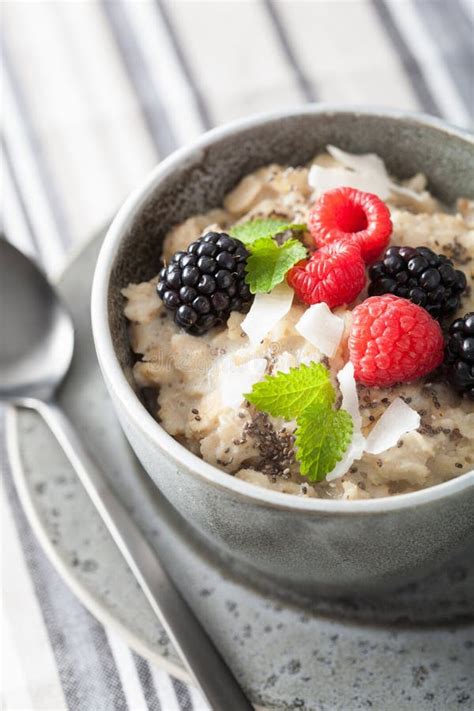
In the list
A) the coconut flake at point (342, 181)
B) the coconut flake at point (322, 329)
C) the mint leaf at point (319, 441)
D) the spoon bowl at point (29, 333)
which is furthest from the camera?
the spoon bowl at point (29, 333)

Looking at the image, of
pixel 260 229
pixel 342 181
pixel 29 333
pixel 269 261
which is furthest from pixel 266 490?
pixel 29 333

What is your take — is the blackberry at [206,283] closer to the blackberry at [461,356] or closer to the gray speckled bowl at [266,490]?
the gray speckled bowl at [266,490]

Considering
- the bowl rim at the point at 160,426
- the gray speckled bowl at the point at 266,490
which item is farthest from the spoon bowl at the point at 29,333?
the bowl rim at the point at 160,426

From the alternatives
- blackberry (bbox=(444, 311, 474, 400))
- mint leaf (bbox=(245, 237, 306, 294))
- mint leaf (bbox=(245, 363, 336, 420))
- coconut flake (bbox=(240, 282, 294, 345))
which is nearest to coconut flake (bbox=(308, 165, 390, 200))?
mint leaf (bbox=(245, 237, 306, 294))

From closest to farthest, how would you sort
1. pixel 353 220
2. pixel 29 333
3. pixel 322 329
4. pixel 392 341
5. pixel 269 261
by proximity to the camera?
pixel 392 341, pixel 322 329, pixel 269 261, pixel 353 220, pixel 29 333

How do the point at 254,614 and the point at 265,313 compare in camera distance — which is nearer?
the point at 265,313

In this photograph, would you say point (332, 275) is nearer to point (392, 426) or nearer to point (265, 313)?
point (265, 313)
